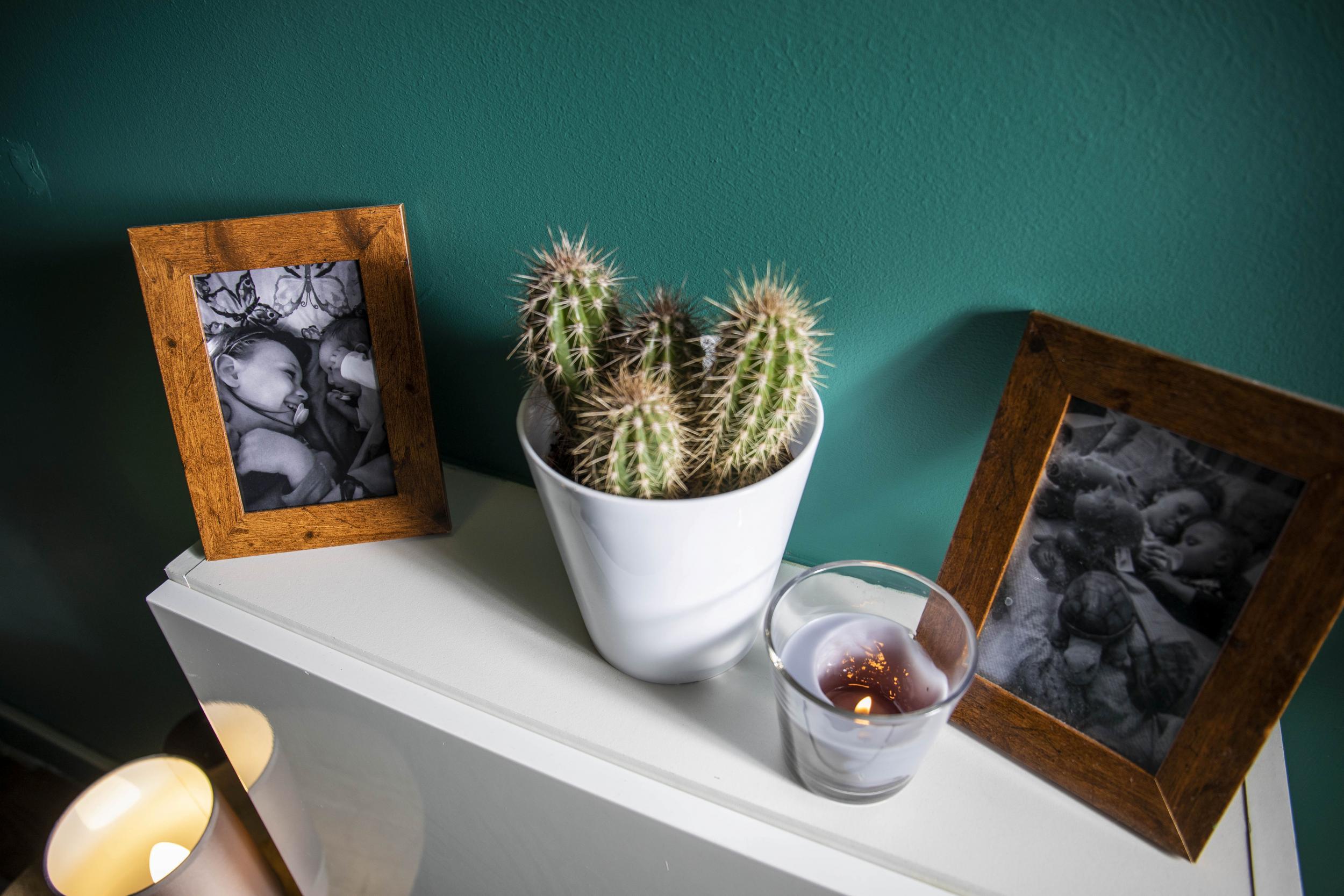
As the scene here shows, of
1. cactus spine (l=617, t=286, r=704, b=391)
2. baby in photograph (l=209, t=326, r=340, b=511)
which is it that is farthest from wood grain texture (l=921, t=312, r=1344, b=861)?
baby in photograph (l=209, t=326, r=340, b=511)

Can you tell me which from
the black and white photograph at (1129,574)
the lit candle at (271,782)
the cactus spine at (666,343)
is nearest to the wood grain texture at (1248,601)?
the black and white photograph at (1129,574)

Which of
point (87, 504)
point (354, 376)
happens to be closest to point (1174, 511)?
point (354, 376)

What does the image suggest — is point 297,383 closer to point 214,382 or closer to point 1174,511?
point 214,382

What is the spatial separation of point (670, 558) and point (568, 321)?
195 millimetres

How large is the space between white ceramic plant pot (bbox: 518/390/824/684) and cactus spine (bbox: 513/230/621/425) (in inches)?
2.4

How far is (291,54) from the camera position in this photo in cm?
72

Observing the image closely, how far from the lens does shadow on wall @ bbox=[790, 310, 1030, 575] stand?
24.0 inches

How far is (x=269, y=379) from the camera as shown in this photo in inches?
29.8

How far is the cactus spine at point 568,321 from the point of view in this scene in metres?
0.55

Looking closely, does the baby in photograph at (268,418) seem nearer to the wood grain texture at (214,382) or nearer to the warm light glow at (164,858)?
the wood grain texture at (214,382)

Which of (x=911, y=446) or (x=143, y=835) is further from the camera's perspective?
(x=143, y=835)

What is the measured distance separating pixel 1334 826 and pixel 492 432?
925 millimetres

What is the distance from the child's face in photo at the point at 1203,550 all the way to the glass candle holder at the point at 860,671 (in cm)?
15

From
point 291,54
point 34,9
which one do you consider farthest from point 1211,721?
point 34,9
